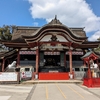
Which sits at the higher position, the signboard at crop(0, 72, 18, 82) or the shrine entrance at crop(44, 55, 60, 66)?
the shrine entrance at crop(44, 55, 60, 66)

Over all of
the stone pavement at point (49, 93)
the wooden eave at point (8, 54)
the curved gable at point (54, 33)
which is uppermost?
the curved gable at point (54, 33)

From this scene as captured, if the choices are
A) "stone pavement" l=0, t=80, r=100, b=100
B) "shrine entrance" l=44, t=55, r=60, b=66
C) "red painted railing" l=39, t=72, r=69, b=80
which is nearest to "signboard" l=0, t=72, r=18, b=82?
"stone pavement" l=0, t=80, r=100, b=100

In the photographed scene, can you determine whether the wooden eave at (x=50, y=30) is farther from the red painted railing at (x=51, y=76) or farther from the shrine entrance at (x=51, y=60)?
the shrine entrance at (x=51, y=60)

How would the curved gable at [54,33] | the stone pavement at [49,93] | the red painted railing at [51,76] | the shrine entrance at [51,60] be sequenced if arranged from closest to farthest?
the stone pavement at [49,93], the red painted railing at [51,76], the curved gable at [54,33], the shrine entrance at [51,60]

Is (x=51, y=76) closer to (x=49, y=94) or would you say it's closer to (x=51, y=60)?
(x=51, y=60)

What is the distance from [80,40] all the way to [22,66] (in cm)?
1061

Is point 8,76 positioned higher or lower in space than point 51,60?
lower

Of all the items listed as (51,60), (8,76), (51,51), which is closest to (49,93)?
(8,76)

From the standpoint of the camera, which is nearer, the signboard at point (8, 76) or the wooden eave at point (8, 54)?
the signboard at point (8, 76)

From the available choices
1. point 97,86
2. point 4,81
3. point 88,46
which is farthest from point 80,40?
point 4,81

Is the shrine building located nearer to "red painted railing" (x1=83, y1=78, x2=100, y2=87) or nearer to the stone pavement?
"red painted railing" (x1=83, y1=78, x2=100, y2=87)

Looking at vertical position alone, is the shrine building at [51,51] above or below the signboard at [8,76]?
above

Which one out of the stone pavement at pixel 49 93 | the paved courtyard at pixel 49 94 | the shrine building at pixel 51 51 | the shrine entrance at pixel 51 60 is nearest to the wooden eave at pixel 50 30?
the shrine building at pixel 51 51

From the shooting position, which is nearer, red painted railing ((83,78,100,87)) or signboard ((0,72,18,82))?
red painted railing ((83,78,100,87))
